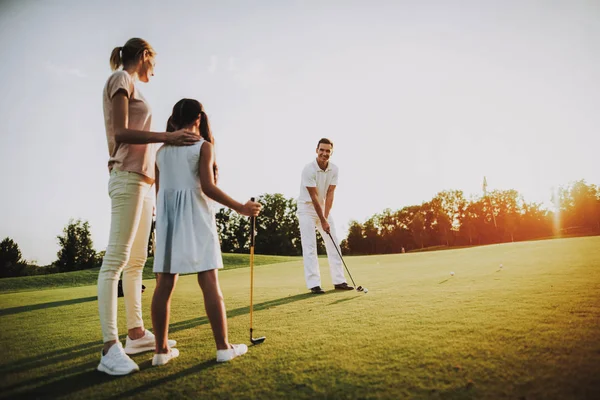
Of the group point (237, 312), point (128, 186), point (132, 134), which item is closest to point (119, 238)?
point (128, 186)

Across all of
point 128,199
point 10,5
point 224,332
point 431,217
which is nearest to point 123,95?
point 128,199

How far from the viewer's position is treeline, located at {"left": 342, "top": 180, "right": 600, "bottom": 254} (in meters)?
67.1

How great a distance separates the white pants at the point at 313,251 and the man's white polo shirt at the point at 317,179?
0.79 feet

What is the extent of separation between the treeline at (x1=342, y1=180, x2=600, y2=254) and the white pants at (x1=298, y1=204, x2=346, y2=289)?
76966 millimetres

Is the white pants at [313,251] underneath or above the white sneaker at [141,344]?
above

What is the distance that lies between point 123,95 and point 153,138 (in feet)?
1.54

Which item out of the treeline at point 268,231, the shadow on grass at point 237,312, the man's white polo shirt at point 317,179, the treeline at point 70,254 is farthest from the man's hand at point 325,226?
the treeline at point 268,231

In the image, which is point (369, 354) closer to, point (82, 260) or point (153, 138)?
point (153, 138)

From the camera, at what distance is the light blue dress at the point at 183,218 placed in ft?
8.10

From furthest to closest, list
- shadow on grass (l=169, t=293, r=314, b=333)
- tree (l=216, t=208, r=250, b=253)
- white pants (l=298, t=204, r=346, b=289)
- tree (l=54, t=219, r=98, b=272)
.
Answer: tree (l=216, t=208, r=250, b=253) < tree (l=54, t=219, r=98, b=272) < white pants (l=298, t=204, r=346, b=289) < shadow on grass (l=169, t=293, r=314, b=333)

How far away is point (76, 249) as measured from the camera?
171 feet

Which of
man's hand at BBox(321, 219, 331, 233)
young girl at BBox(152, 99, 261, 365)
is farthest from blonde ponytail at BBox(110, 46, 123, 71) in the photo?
man's hand at BBox(321, 219, 331, 233)

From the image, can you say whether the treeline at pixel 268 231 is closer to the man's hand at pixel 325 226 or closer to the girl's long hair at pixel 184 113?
the man's hand at pixel 325 226

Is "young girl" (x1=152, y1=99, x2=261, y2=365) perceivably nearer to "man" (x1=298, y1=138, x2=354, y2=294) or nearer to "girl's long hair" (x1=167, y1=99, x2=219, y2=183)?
"girl's long hair" (x1=167, y1=99, x2=219, y2=183)
